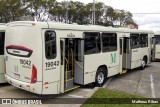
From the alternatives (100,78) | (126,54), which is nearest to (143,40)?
(126,54)

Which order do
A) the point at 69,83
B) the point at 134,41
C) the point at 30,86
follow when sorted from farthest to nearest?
the point at 134,41, the point at 69,83, the point at 30,86

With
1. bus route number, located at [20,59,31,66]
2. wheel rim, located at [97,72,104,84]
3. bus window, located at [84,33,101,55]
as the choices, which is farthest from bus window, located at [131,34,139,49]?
bus route number, located at [20,59,31,66]

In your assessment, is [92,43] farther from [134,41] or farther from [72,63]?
[134,41]

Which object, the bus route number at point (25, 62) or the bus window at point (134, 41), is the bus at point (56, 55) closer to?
the bus route number at point (25, 62)

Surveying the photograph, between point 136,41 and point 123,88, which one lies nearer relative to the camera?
point 123,88

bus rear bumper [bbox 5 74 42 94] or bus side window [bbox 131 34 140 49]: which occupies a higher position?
bus side window [bbox 131 34 140 49]

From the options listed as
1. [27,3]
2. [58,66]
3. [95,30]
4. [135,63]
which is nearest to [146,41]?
[135,63]

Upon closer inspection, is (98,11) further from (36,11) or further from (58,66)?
(58,66)

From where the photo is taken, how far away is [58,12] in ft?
126

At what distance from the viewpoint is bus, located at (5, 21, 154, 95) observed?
278 inches

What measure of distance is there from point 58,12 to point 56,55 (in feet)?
104

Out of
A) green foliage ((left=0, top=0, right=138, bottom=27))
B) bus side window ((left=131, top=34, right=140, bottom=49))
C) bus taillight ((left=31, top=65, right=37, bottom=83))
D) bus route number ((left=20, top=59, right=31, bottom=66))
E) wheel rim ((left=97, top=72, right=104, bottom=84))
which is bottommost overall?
wheel rim ((left=97, top=72, right=104, bottom=84))

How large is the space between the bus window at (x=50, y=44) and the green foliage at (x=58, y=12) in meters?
17.7

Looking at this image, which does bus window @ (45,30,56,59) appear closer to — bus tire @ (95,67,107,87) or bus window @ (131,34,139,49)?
bus tire @ (95,67,107,87)
